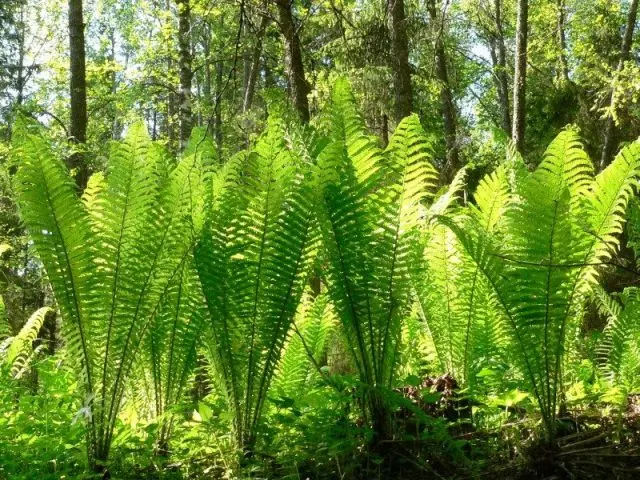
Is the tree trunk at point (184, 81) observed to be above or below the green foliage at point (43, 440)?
above

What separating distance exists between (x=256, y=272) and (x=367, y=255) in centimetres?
38

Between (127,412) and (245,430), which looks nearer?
(245,430)

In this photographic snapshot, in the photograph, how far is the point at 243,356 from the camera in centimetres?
206

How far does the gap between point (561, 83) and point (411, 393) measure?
11514 mm

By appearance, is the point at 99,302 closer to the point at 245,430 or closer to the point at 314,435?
the point at 245,430

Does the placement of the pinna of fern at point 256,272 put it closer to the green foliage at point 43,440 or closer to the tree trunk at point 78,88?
the green foliage at point 43,440


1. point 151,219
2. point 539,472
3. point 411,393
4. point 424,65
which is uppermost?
point 424,65

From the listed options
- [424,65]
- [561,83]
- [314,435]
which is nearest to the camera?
[314,435]

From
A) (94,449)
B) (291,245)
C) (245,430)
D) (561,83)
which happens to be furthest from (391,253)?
(561,83)

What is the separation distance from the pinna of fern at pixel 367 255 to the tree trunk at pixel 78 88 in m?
5.75

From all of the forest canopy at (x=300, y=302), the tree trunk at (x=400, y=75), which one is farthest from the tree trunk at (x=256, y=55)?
the tree trunk at (x=400, y=75)

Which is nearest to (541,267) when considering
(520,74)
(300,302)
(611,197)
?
(611,197)

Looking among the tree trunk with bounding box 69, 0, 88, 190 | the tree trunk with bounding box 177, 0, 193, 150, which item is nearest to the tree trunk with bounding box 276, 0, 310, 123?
the tree trunk with bounding box 69, 0, 88, 190

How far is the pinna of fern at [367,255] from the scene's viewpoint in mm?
1907
